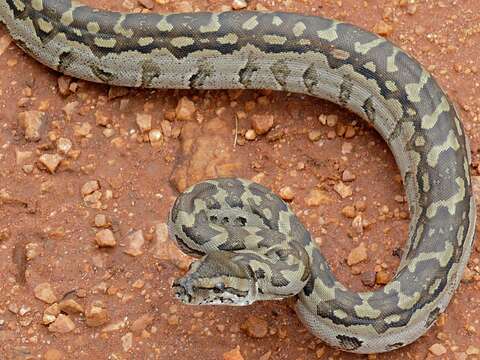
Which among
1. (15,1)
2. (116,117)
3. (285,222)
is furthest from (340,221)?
(15,1)

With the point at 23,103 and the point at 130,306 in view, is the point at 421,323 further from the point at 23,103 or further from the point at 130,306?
the point at 23,103

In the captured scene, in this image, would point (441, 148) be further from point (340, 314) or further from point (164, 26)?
point (164, 26)

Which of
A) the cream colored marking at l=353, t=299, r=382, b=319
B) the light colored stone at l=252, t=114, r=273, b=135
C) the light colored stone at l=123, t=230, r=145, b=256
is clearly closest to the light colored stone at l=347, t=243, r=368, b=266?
the cream colored marking at l=353, t=299, r=382, b=319

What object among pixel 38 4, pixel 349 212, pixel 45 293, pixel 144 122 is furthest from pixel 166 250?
pixel 38 4

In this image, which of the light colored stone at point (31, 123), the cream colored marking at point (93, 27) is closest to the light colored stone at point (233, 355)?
the light colored stone at point (31, 123)

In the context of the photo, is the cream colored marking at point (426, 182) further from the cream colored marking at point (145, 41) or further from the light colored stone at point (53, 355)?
the light colored stone at point (53, 355)

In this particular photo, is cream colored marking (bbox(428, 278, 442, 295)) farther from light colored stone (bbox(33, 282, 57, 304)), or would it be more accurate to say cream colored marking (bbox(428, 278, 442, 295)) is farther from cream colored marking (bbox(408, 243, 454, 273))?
light colored stone (bbox(33, 282, 57, 304))
